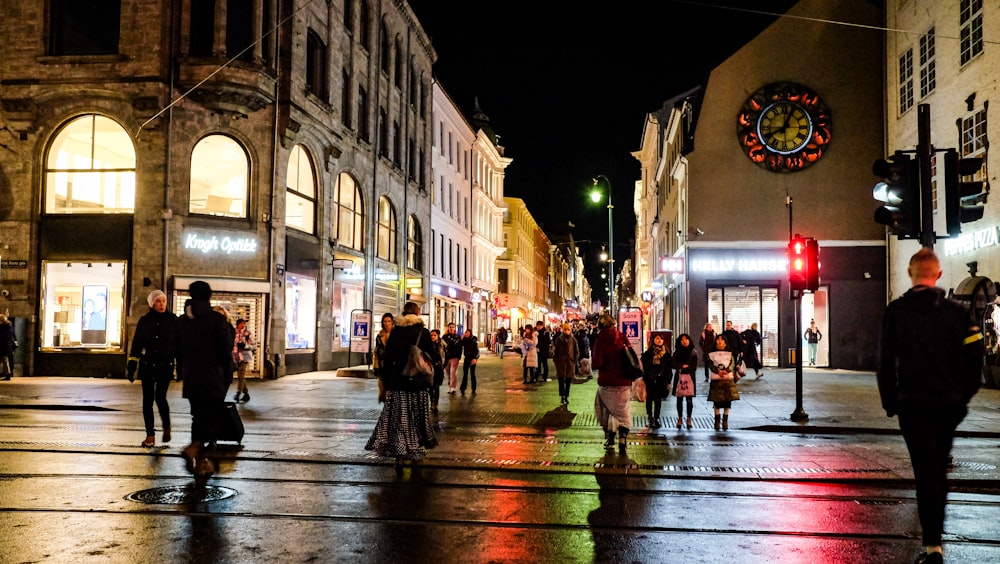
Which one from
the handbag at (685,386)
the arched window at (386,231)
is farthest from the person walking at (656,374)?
the arched window at (386,231)

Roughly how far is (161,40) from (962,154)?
23210 millimetres

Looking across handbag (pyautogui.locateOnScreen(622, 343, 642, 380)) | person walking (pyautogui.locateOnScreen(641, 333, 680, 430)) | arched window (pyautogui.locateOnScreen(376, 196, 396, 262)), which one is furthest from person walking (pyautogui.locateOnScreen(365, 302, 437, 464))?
arched window (pyautogui.locateOnScreen(376, 196, 396, 262))

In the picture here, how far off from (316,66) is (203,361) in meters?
23.8

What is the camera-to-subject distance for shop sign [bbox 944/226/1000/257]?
22.9m

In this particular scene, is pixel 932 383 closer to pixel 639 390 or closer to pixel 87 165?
pixel 639 390

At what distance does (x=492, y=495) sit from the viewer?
318 inches

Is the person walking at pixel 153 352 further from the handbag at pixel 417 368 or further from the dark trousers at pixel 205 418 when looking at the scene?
the handbag at pixel 417 368

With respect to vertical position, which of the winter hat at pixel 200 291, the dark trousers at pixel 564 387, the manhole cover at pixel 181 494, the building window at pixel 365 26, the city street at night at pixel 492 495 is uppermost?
the building window at pixel 365 26

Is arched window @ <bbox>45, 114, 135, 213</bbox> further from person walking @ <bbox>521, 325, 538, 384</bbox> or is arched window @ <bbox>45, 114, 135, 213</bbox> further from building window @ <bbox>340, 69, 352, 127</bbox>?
person walking @ <bbox>521, 325, 538, 384</bbox>

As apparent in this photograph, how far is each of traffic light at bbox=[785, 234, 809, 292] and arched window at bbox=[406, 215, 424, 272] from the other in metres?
27.9

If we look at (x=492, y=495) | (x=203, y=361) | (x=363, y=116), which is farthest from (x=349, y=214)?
(x=492, y=495)

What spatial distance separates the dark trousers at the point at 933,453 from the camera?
17.3 feet

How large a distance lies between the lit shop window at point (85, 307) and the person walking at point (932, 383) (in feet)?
79.0

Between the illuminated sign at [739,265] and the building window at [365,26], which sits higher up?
the building window at [365,26]
